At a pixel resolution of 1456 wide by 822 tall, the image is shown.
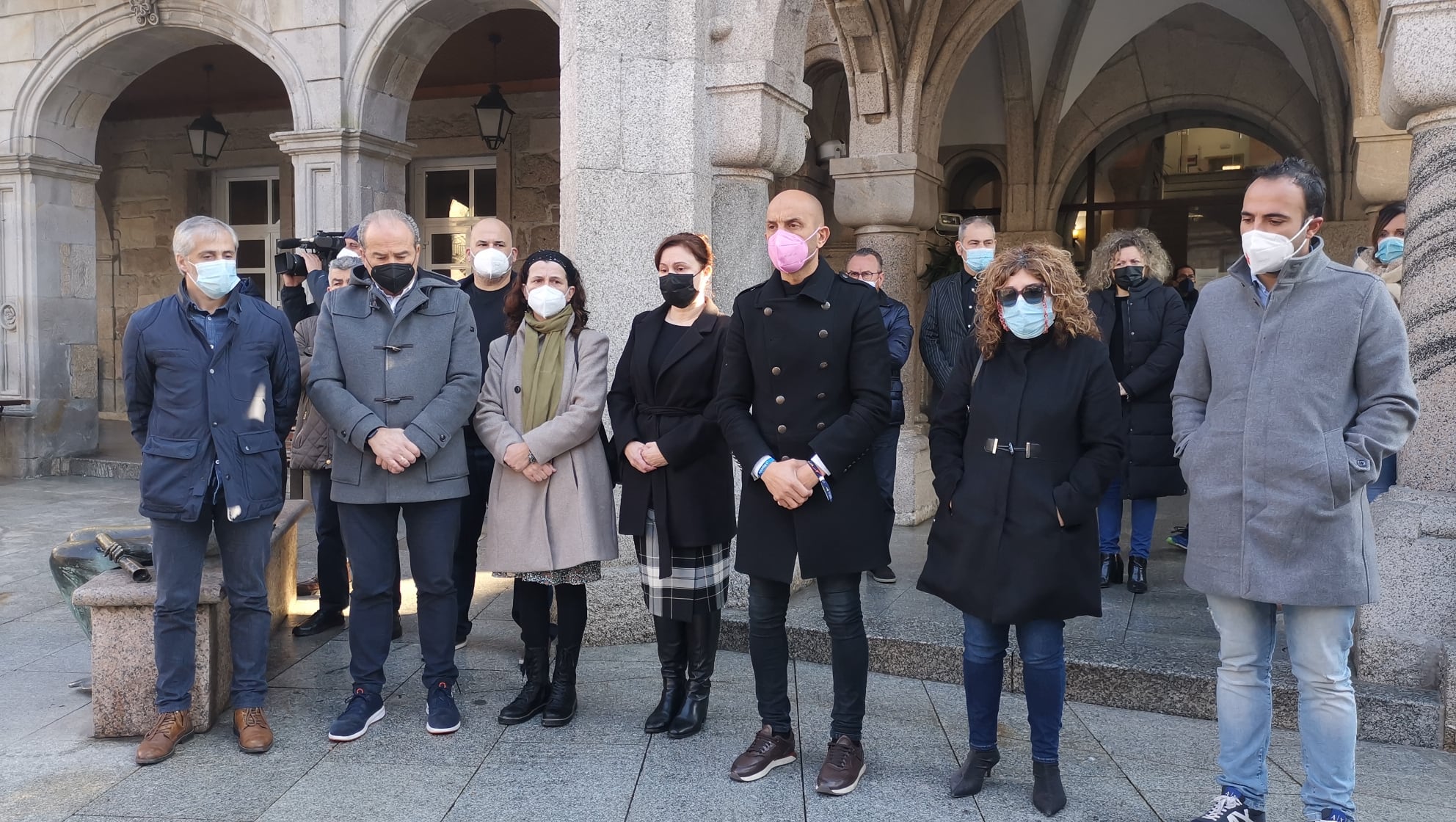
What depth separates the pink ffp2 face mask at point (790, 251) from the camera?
10.8ft

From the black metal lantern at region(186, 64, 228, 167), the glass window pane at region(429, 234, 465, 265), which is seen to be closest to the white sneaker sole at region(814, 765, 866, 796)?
the glass window pane at region(429, 234, 465, 265)

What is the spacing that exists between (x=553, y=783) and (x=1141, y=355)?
3302 mm

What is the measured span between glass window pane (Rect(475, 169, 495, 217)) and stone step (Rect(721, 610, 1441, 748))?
8399mm

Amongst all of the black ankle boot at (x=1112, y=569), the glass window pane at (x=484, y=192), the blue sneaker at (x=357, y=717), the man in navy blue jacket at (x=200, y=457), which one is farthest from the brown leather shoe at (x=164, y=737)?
the glass window pane at (x=484, y=192)

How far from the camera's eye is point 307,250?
5.21 meters

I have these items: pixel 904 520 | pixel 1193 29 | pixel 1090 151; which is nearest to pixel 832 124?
pixel 1090 151

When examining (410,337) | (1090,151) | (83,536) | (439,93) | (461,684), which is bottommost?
(461,684)

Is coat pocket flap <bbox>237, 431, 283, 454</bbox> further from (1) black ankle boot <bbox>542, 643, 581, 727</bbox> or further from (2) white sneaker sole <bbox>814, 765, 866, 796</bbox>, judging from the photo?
(2) white sneaker sole <bbox>814, 765, 866, 796</bbox>

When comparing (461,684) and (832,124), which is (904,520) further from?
(832,124)

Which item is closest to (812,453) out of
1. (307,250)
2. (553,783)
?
(553,783)

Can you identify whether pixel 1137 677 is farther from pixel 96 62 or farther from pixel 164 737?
pixel 96 62

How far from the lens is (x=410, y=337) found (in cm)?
375

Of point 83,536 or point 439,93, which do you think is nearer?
point 83,536

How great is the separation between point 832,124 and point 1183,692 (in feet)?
27.3
